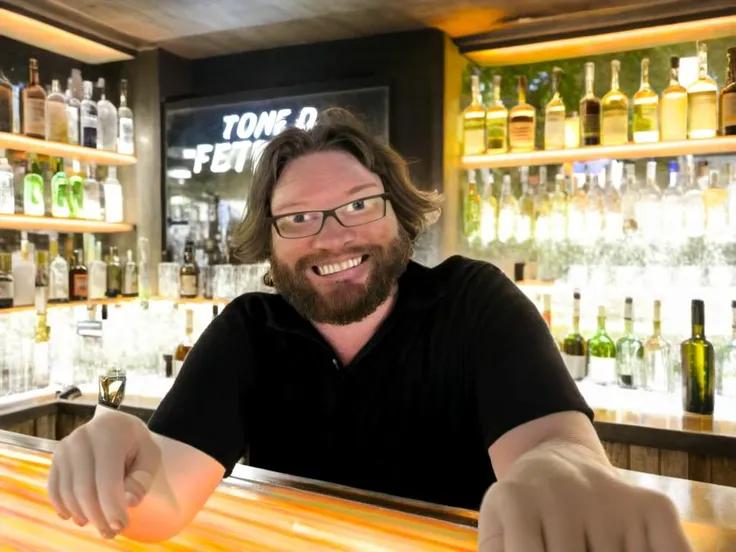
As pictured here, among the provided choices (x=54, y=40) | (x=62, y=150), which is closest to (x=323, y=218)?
(x=62, y=150)

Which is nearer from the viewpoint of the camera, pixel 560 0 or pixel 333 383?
pixel 333 383

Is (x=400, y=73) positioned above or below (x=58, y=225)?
above

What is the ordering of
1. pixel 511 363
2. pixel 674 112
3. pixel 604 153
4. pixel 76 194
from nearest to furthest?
pixel 511 363 → pixel 674 112 → pixel 604 153 → pixel 76 194

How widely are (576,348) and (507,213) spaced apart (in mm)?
687

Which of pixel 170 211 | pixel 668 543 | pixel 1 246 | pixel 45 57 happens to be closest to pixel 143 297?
pixel 170 211

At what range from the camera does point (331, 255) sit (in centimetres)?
131

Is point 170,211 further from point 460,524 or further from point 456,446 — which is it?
point 460,524

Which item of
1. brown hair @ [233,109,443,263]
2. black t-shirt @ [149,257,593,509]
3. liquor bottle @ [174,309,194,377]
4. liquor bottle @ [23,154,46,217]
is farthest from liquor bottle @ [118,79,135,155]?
black t-shirt @ [149,257,593,509]

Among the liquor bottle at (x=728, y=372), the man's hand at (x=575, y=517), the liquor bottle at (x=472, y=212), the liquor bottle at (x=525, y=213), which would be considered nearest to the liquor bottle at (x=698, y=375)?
the liquor bottle at (x=728, y=372)

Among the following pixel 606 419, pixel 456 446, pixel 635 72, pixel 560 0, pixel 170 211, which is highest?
Answer: pixel 560 0

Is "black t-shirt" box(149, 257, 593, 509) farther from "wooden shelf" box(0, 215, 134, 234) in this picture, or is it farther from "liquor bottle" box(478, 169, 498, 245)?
"wooden shelf" box(0, 215, 134, 234)

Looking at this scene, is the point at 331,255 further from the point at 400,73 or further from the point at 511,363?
the point at 400,73

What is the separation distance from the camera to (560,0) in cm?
268

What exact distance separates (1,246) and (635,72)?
9.67 ft
